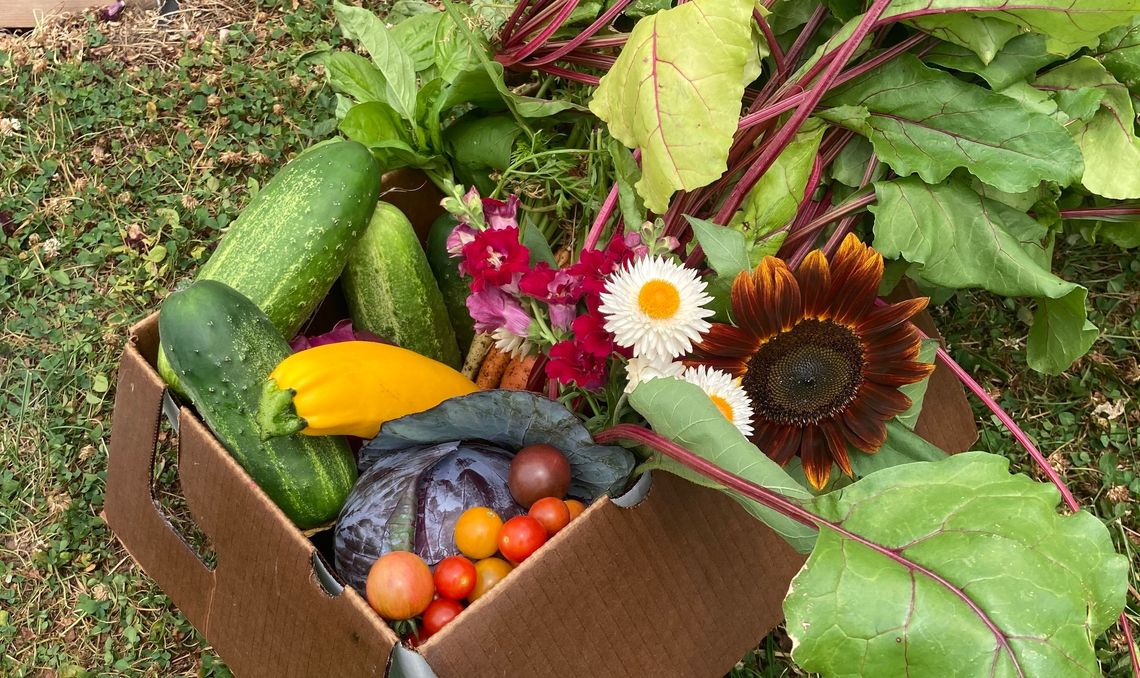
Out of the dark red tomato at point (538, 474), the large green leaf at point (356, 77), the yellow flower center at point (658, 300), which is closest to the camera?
the yellow flower center at point (658, 300)

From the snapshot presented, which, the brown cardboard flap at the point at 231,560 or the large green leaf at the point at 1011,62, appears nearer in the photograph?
the brown cardboard flap at the point at 231,560

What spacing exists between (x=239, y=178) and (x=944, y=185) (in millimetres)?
1137

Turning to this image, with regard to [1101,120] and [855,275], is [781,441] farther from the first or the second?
[1101,120]

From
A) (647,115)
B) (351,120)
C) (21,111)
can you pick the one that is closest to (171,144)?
(21,111)

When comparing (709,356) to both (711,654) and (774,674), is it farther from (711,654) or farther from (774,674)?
(774,674)

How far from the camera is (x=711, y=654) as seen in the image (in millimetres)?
1054

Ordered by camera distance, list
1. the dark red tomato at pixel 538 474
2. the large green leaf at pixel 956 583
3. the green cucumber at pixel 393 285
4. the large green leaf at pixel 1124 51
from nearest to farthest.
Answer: the large green leaf at pixel 956 583
the dark red tomato at pixel 538 474
the large green leaf at pixel 1124 51
the green cucumber at pixel 393 285

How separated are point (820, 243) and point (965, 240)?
0.16m

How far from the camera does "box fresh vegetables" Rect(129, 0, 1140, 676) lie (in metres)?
0.79

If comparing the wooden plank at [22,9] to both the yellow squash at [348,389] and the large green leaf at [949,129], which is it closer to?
the yellow squash at [348,389]

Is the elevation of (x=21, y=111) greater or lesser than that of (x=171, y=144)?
greater

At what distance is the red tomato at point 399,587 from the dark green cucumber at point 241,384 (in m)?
0.18

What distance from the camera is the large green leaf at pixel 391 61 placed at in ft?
4.02

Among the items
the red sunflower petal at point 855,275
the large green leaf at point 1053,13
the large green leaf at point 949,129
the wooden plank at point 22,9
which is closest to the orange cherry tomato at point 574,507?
the red sunflower petal at point 855,275
